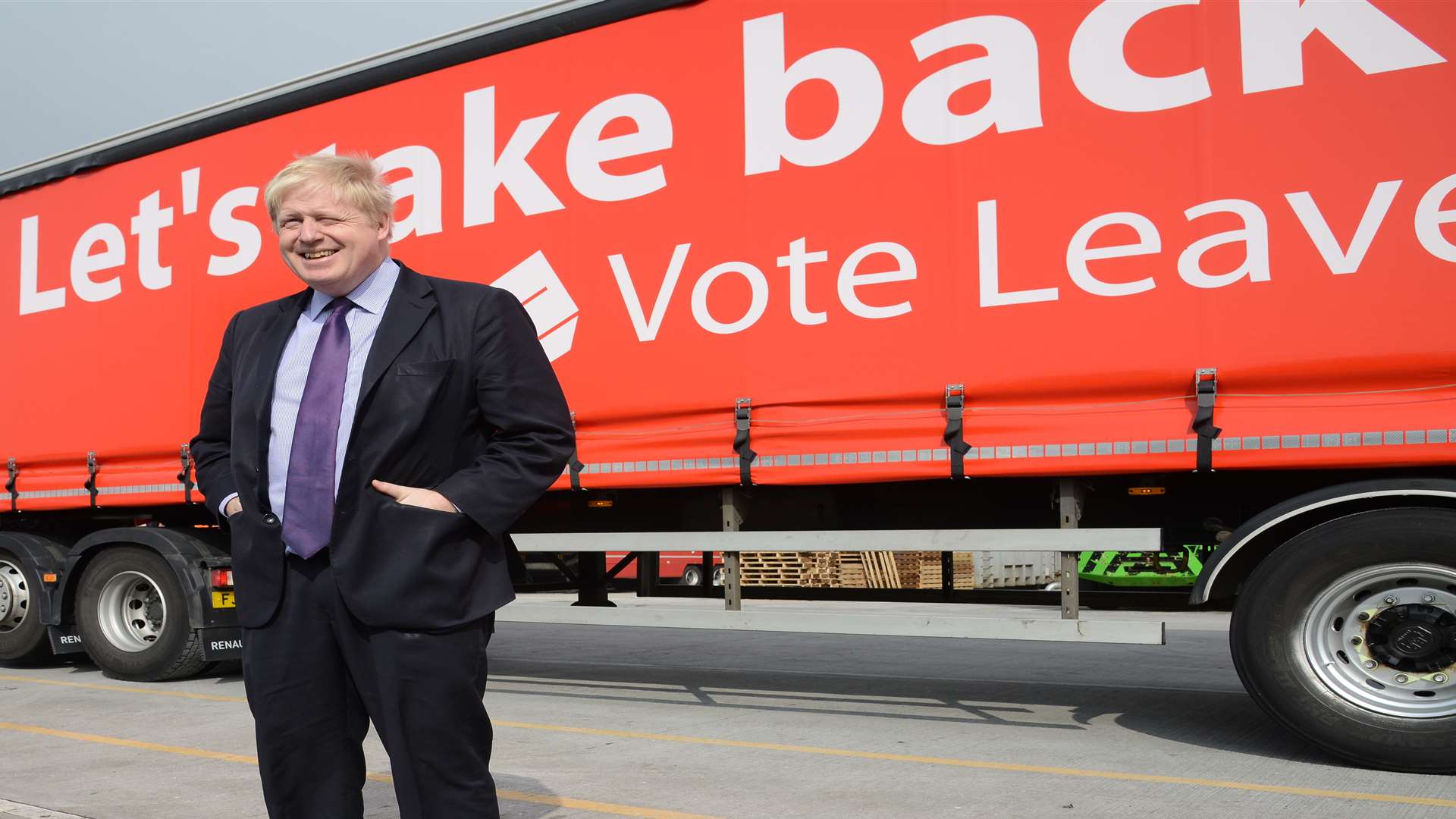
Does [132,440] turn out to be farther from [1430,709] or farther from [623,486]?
[1430,709]

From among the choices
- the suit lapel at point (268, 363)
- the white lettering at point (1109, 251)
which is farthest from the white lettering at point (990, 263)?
the suit lapel at point (268, 363)

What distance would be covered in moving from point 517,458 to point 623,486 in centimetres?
403

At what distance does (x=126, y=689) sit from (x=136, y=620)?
59 centimetres

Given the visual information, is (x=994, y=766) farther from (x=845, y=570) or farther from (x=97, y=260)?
(x=845, y=570)

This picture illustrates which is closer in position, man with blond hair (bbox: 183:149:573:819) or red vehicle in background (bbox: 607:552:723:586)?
man with blond hair (bbox: 183:149:573:819)

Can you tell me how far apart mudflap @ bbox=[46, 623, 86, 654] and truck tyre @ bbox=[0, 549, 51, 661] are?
0.22m

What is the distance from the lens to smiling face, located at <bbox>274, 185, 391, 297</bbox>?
2707mm

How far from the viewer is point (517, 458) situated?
8.82ft

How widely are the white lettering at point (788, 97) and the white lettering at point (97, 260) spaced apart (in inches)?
190

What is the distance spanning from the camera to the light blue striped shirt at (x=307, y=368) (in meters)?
2.68

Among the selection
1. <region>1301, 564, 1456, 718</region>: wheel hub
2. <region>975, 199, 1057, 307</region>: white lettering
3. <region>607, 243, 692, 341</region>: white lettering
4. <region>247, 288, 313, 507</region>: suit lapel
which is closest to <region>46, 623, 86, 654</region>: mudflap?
<region>607, 243, 692, 341</region>: white lettering

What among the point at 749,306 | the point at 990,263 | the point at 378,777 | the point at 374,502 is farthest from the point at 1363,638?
the point at 374,502

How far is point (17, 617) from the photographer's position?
9305mm

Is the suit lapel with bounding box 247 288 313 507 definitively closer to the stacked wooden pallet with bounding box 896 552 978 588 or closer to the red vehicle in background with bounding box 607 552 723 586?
the red vehicle in background with bounding box 607 552 723 586
